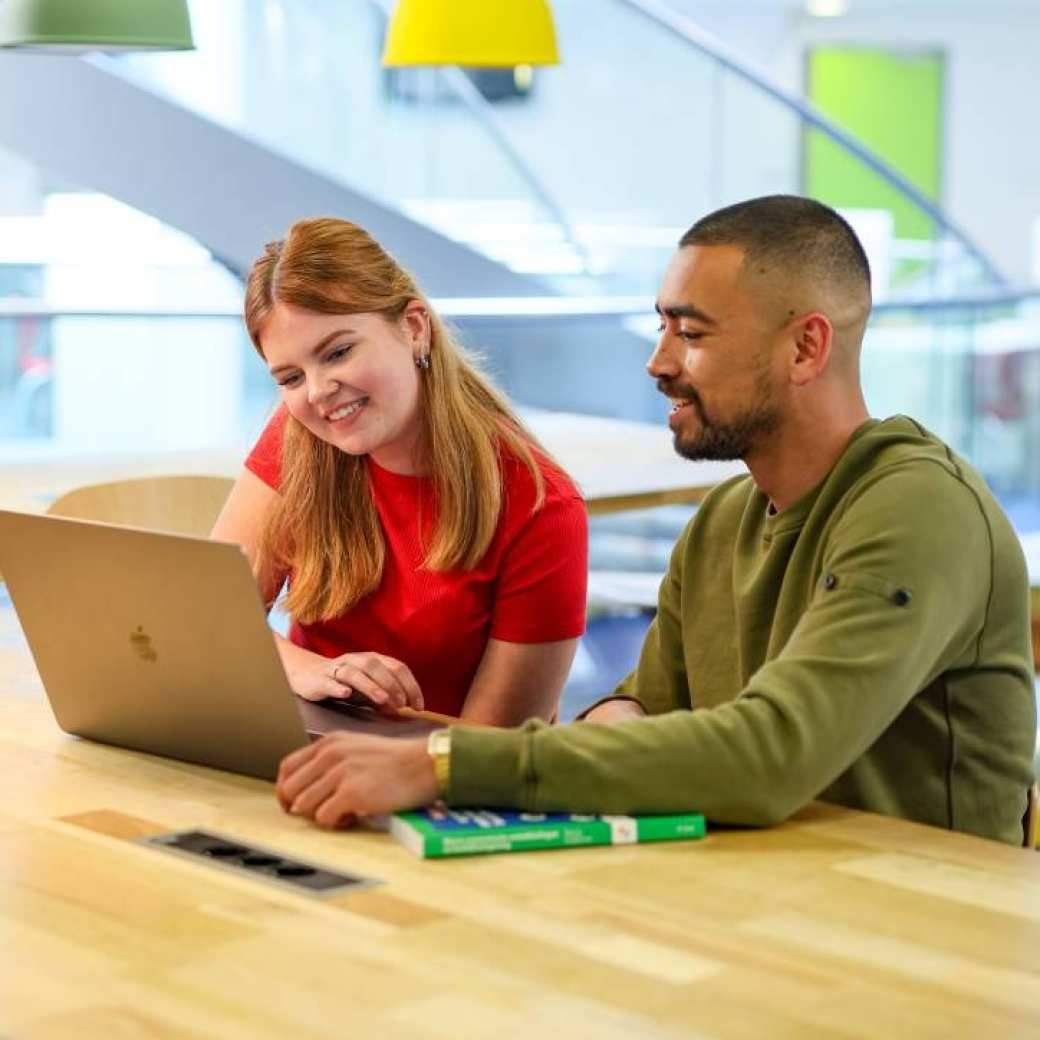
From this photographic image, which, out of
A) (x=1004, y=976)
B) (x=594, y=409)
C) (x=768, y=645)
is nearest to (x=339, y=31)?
(x=594, y=409)

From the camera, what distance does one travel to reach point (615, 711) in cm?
219

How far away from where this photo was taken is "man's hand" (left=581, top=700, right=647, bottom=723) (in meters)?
2.17

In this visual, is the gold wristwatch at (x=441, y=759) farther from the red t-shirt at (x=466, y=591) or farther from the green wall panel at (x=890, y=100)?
the green wall panel at (x=890, y=100)

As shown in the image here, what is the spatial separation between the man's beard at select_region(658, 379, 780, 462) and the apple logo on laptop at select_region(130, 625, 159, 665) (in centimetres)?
54

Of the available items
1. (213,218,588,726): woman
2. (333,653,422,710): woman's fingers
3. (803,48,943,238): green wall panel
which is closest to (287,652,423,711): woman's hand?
(333,653,422,710): woman's fingers

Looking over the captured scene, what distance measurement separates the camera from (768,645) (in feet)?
6.81

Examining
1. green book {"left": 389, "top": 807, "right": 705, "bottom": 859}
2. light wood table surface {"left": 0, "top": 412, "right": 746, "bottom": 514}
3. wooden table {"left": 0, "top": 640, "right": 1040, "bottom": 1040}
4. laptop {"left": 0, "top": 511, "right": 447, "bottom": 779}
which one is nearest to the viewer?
wooden table {"left": 0, "top": 640, "right": 1040, "bottom": 1040}

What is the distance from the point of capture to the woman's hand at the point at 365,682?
7.30 feet

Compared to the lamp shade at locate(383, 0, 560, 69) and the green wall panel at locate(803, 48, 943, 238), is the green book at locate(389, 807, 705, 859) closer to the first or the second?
the lamp shade at locate(383, 0, 560, 69)

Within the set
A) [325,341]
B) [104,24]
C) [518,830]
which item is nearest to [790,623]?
[518,830]

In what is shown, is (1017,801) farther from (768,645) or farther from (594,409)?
(594,409)

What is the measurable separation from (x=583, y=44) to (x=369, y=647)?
624 centimetres

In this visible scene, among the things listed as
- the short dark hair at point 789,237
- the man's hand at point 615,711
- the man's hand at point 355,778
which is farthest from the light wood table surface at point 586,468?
the man's hand at point 355,778

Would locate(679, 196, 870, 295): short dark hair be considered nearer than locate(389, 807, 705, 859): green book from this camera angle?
No
